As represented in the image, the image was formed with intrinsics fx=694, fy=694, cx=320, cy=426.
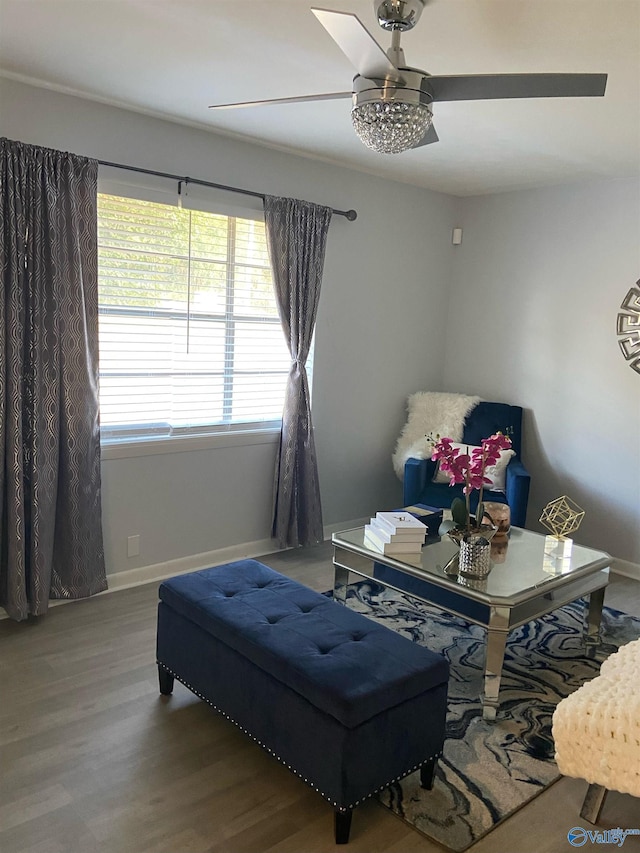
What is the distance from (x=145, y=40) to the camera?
2.57 metres

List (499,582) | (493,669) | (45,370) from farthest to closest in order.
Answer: (45,370)
(499,582)
(493,669)

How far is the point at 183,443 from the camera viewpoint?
3896 millimetres

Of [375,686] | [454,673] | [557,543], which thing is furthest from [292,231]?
[375,686]

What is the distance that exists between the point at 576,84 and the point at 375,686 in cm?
176

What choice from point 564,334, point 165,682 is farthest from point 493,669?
point 564,334

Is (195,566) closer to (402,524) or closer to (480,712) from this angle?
(402,524)

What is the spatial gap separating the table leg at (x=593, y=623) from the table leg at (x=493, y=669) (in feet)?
2.79

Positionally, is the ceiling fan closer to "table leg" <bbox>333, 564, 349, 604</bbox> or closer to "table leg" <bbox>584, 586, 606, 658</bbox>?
"table leg" <bbox>333, 564, 349, 604</bbox>

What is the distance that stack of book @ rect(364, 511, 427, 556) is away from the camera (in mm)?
3090

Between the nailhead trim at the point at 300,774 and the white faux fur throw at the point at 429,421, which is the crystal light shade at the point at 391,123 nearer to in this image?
the nailhead trim at the point at 300,774

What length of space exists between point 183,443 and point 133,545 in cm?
62

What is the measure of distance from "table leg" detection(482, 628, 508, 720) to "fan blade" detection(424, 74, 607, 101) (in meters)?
1.84

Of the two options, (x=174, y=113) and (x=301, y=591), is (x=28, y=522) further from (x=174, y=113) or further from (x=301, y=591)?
(x=174, y=113)
